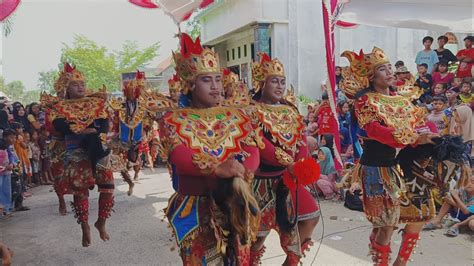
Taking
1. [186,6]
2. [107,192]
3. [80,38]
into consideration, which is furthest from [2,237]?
[80,38]

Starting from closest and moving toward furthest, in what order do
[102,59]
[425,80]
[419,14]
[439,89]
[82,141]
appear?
A: 1. [82,141]
2. [419,14]
3. [439,89]
4. [425,80]
5. [102,59]

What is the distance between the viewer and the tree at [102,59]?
3875 cm

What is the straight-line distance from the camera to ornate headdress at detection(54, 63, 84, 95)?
5285mm

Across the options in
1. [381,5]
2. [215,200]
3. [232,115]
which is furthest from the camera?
[381,5]

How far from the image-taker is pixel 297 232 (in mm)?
3688

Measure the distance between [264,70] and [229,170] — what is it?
1.64m

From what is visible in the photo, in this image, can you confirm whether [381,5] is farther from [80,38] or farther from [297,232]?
[80,38]

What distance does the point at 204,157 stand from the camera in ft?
Result: 8.41

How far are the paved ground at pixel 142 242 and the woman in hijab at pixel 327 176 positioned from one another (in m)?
0.33

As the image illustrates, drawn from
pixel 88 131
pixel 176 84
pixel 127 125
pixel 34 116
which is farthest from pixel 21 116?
pixel 176 84

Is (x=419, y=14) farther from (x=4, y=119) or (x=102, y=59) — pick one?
(x=102, y=59)

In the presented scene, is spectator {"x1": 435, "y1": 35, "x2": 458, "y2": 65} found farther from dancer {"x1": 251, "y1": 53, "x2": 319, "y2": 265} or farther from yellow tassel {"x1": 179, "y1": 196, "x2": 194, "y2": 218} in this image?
yellow tassel {"x1": 179, "y1": 196, "x2": 194, "y2": 218}

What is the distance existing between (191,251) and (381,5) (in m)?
4.09

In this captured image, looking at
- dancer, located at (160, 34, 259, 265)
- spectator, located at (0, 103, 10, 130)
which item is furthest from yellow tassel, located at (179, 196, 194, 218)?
spectator, located at (0, 103, 10, 130)
